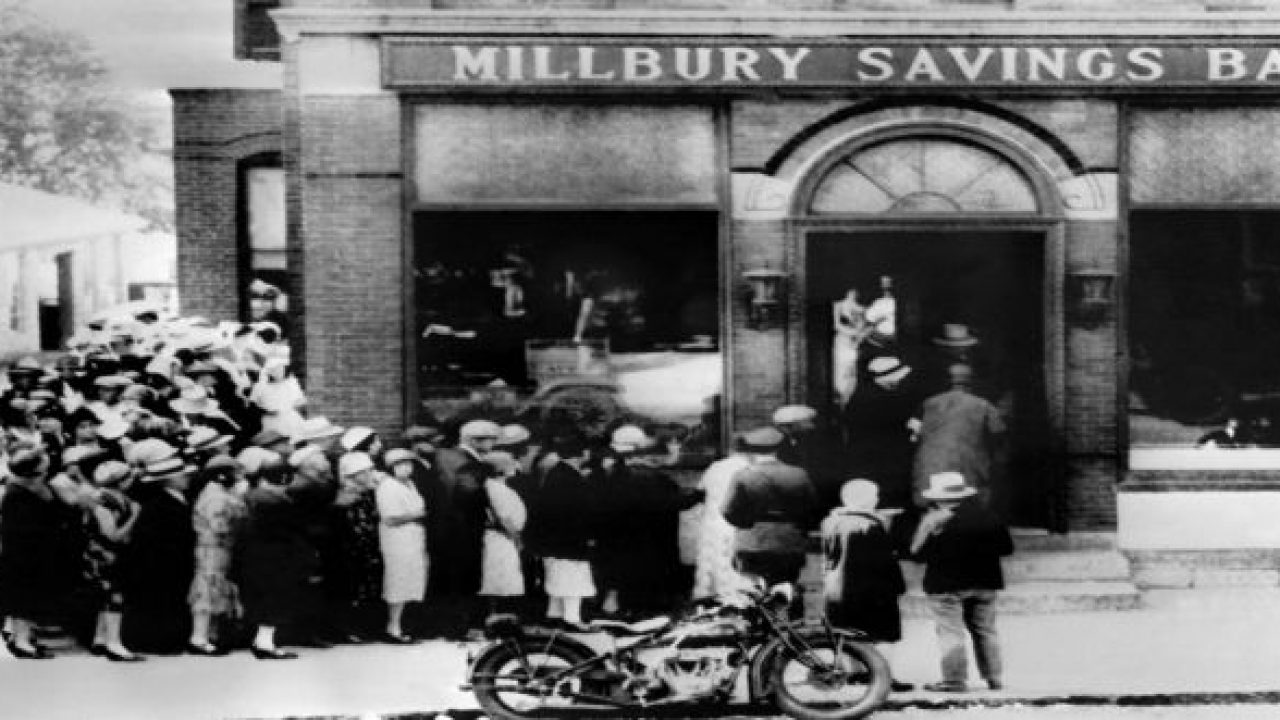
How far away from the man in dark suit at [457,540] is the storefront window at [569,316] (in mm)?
772

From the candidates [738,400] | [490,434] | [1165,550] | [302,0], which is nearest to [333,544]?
[490,434]

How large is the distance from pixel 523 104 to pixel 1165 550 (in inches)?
174

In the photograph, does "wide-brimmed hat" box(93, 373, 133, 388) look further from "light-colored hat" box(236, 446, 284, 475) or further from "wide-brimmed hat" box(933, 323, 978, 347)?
"wide-brimmed hat" box(933, 323, 978, 347)

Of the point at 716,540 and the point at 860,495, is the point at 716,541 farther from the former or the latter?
the point at 860,495

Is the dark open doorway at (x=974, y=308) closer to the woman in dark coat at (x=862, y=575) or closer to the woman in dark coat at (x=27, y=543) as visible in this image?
the woman in dark coat at (x=862, y=575)

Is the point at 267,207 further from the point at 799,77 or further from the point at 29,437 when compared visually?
the point at 799,77

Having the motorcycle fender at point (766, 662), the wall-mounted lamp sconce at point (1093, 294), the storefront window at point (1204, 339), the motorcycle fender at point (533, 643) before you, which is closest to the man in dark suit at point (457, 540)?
the motorcycle fender at point (533, 643)

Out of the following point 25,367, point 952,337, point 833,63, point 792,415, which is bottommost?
point 792,415

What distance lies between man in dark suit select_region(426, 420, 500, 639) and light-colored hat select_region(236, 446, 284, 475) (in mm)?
855

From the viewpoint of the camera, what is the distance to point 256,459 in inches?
359

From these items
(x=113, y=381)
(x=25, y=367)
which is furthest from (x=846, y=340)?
(x=25, y=367)

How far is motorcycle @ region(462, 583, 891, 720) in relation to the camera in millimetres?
7949

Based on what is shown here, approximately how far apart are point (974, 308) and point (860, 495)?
1.59 m

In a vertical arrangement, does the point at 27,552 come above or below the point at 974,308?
below
